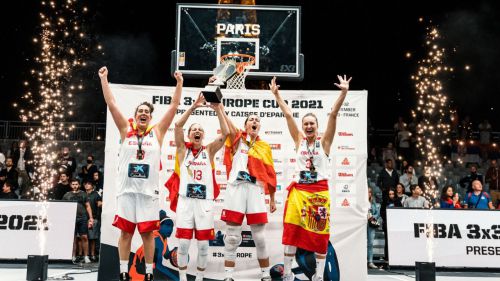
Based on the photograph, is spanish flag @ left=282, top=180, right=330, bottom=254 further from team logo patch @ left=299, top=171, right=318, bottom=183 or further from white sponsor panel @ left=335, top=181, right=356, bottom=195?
white sponsor panel @ left=335, top=181, right=356, bottom=195

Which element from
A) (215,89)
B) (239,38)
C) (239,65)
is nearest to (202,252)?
(215,89)

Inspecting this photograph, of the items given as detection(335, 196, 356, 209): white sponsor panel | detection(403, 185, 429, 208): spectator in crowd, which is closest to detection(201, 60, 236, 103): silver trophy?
detection(335, 196, 356, 209): white sponsor panel

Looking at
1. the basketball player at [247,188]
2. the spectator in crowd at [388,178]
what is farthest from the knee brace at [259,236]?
the spectator in crowd at [388,178]

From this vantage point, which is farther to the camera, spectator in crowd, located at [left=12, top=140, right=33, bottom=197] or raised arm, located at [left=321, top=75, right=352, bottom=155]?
spectator in crowd, located at [left=12, top=140, right=33, bottom=197]

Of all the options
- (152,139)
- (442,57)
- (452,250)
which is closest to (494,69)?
(442,57)

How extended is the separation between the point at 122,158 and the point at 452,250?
6.70 m

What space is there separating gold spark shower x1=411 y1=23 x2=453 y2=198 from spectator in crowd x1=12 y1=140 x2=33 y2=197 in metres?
13.8

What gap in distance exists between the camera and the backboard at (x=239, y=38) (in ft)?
25.3

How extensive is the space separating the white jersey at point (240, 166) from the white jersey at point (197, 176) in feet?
1.04

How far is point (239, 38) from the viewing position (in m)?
7.84

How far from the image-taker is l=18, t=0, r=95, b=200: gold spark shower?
18656 mm

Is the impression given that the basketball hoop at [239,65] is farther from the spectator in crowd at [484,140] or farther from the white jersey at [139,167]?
the spectator in crowd at [484,140]

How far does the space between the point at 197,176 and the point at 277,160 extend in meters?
1.66

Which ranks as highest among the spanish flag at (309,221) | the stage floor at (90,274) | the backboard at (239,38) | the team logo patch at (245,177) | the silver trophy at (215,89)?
the backboard at (239,38)
